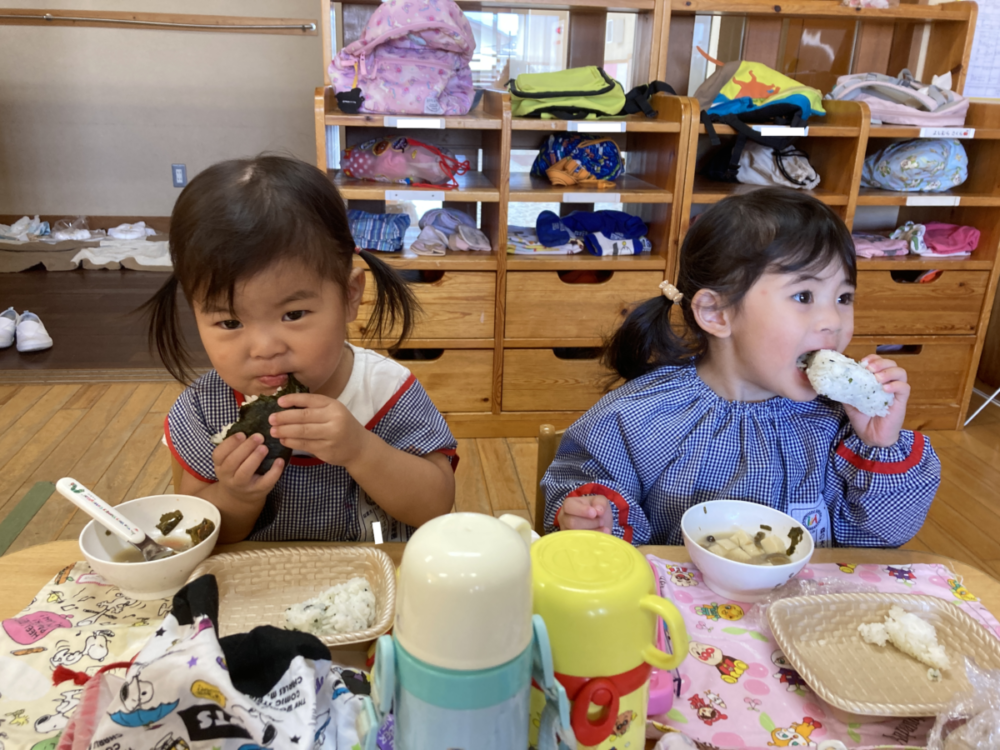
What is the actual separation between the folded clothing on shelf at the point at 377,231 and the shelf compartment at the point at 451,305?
0.11m

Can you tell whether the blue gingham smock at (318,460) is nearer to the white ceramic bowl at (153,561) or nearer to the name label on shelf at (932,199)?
the white ceramic bowl at (153,561)

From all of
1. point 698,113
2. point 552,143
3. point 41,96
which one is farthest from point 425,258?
point 41,96

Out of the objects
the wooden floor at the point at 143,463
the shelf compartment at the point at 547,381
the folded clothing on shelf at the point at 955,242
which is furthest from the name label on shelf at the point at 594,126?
the folded clothing on shelf at the point at 955,242

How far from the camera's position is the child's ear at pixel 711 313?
120cm

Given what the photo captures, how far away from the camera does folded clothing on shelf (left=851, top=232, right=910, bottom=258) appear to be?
9.32ft

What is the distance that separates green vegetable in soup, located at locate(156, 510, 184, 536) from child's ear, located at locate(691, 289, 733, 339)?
0.80 meters

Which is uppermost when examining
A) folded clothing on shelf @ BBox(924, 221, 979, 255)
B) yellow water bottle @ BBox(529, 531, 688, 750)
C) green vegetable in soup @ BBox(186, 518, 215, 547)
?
yellow water bottle @ BBox(529, 531, 688, 750)

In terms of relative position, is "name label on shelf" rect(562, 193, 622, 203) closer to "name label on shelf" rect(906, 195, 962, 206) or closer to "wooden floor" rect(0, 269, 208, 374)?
"name label on shelf" rect(906, 195, 962, 206)

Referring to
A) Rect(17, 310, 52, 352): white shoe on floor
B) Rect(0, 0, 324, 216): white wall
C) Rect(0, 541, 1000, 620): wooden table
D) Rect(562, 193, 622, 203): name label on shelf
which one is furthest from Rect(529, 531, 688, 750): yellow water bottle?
Rect(0, 0, 324, 216): white wall

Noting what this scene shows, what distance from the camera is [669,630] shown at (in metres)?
0.53

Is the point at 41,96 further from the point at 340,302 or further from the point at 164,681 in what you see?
the point at 164,681

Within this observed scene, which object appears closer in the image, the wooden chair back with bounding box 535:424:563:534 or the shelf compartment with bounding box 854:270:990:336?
the wooden chair back with bounding box 535:424:563:534

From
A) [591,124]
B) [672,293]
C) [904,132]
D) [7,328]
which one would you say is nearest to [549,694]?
[672,293]

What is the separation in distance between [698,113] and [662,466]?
1719 millimetres
